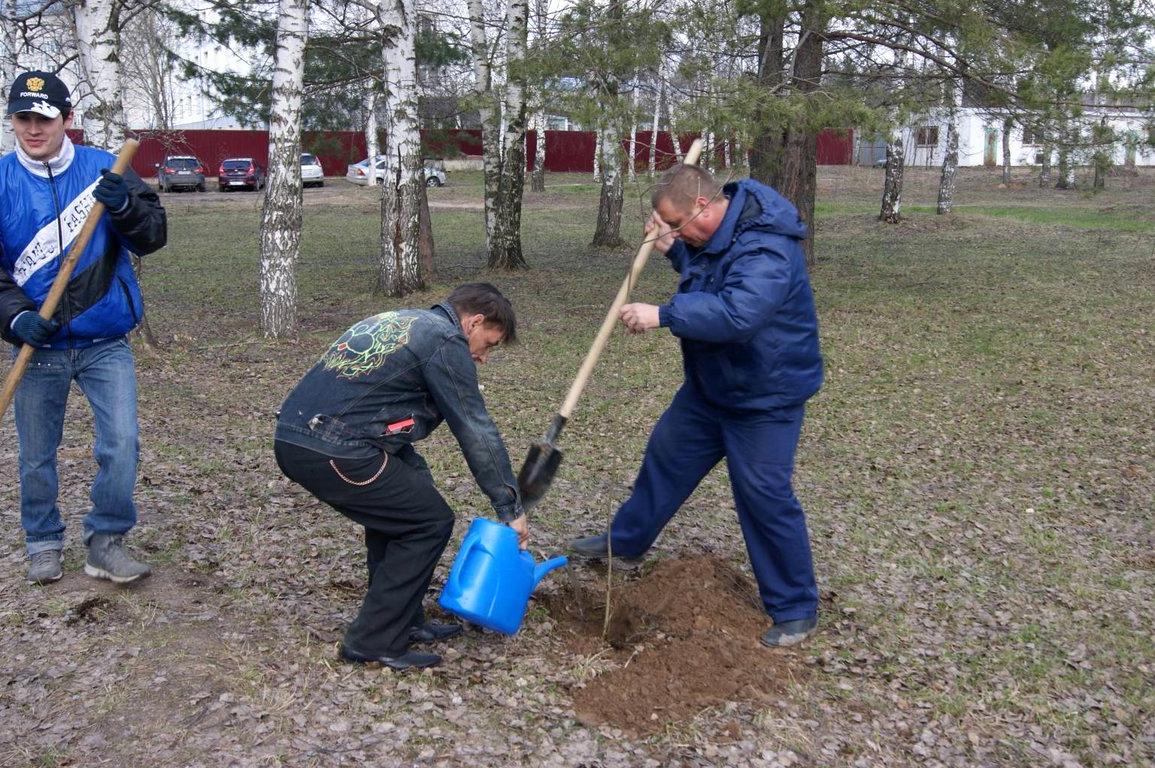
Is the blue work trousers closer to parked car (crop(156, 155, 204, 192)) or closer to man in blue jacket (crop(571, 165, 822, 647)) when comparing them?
man in blue jacket (crop(571, 165, 822, 647))

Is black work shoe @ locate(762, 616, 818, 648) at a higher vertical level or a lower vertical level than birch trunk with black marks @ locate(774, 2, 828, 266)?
lower

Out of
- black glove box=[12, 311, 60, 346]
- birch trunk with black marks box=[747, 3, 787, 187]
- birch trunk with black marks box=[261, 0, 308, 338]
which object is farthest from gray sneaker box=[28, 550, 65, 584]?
birch trunk with black marks box=[747, 3, 787, 187]

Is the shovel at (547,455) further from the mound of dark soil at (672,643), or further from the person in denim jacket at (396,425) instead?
the mound of dark soil at (672,643)

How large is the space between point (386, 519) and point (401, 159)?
960 centimetres

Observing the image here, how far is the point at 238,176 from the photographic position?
37.9m

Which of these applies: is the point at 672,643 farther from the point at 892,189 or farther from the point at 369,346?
the point at 892,189

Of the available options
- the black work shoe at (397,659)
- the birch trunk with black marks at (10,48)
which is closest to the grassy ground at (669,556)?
the black work shoe at (397,659)

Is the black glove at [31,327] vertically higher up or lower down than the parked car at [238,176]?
lower down

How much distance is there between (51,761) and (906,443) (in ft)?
19.5

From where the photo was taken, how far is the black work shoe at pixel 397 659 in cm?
397

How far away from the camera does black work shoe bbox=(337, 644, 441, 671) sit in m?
3.97

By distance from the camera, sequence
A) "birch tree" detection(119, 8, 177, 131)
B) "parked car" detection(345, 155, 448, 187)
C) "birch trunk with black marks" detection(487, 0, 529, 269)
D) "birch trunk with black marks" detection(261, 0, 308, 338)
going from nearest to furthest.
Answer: "birch trunk with black marks" detection(261, 0, 308, 338), "birch trunk with black marks" detection(487, 0, 529, 269), "birch tree" detection(119, 8, 177, 131), "parked car" detection(345, 155, 448, 187)

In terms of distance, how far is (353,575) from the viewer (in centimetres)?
494

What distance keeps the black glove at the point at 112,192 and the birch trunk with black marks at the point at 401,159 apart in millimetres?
8681
